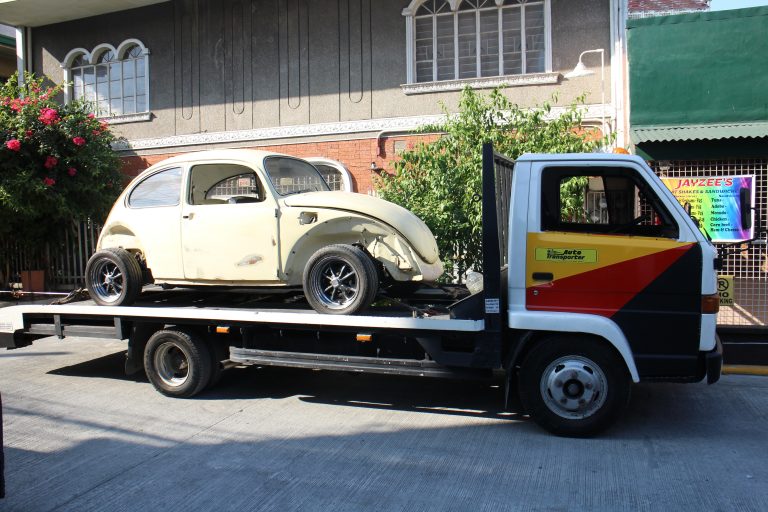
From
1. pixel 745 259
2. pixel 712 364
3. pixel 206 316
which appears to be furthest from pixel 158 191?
pixel 745 259

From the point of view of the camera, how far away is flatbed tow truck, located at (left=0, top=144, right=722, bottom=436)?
545 cm

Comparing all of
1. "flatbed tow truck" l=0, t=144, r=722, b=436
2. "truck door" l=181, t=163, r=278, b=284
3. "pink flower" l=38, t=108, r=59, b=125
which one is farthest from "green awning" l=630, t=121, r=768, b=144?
"pink flower" l=38, t=108, r=59, b=125

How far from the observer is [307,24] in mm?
13430

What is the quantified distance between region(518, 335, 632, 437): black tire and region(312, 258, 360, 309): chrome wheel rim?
166 centimetres

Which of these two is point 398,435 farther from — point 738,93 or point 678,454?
point 738,93

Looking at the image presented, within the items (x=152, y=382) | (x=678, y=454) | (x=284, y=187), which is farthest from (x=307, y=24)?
(x=678, y=454)

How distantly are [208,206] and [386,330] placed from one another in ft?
7.41

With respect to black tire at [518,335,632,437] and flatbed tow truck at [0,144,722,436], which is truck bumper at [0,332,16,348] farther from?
black tire at [518,335,632,437]

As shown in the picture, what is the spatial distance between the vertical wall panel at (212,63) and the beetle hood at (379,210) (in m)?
8.25

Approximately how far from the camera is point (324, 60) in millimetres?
13289

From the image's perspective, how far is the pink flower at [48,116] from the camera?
12.8 meters

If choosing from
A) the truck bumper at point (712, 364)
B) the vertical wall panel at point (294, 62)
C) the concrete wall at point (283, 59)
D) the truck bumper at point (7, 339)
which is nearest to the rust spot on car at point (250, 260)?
the truck bumper at point (7, 339)

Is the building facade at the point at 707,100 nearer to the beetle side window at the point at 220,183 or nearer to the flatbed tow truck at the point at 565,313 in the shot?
the flatbed tow truck at the point at 565,313

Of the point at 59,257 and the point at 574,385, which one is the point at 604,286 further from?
the point at 59,257
